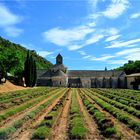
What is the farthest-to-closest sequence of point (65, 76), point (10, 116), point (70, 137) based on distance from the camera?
point (65, 76) < point (10, 116) < point (70, 137)

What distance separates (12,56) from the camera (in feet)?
262

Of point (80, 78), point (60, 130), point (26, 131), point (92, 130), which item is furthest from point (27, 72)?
point (92, 130)

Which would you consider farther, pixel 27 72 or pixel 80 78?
pixel 80 78

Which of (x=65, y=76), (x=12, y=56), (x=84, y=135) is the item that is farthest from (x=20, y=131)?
(x=65, y=76)

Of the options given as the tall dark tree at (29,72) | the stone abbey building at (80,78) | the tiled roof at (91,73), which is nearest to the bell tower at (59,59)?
the stone abbey building at (80,78)

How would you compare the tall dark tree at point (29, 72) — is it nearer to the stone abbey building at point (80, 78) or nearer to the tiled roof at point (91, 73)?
the stone abbey building at point (80, 78)

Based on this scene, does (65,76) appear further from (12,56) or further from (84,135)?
(84,135)

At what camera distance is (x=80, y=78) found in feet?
400

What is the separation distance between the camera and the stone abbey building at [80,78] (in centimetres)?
11700

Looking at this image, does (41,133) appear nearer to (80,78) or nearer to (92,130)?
(92,130)

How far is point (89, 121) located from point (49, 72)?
10213cm

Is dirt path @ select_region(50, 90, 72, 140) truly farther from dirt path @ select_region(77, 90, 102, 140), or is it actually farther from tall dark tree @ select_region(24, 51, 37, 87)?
tall dark tree @ select_region(24, 51, 37, 87)

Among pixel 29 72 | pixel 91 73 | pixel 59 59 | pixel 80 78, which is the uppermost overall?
pixel 59 59

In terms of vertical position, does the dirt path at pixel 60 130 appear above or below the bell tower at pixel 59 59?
below
